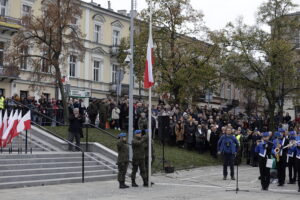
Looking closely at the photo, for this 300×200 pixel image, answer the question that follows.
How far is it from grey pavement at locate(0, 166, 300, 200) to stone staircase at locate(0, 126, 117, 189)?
0.59 metres

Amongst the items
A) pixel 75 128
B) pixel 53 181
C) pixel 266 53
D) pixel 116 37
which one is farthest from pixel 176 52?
pixel 116 37

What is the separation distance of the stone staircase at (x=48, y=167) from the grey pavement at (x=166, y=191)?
0.59 meters

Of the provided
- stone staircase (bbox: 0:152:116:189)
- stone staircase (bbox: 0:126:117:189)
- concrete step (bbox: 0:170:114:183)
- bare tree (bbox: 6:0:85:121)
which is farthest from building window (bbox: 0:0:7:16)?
concrete step (bbox: 0:170:114:183)

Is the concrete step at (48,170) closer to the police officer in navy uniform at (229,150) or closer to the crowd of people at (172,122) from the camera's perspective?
the police officer in navy uniform at (229,150)

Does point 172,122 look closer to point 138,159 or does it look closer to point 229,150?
point 229,150

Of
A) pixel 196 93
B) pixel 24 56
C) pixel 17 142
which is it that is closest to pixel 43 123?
pixel 24 56

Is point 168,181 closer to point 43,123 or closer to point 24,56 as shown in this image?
point 43,123

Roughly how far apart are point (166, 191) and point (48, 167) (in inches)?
187

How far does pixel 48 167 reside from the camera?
17328mm

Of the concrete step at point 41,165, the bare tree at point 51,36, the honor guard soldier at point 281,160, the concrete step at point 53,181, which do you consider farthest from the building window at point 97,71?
the honor guard soldier at point 281,160

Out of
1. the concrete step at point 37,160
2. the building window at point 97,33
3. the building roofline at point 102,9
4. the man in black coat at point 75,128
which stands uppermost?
the building roofline at point 102,9

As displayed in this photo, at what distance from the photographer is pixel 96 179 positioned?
1755 cm

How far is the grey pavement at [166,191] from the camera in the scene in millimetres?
13477

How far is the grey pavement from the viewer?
13.5 m
